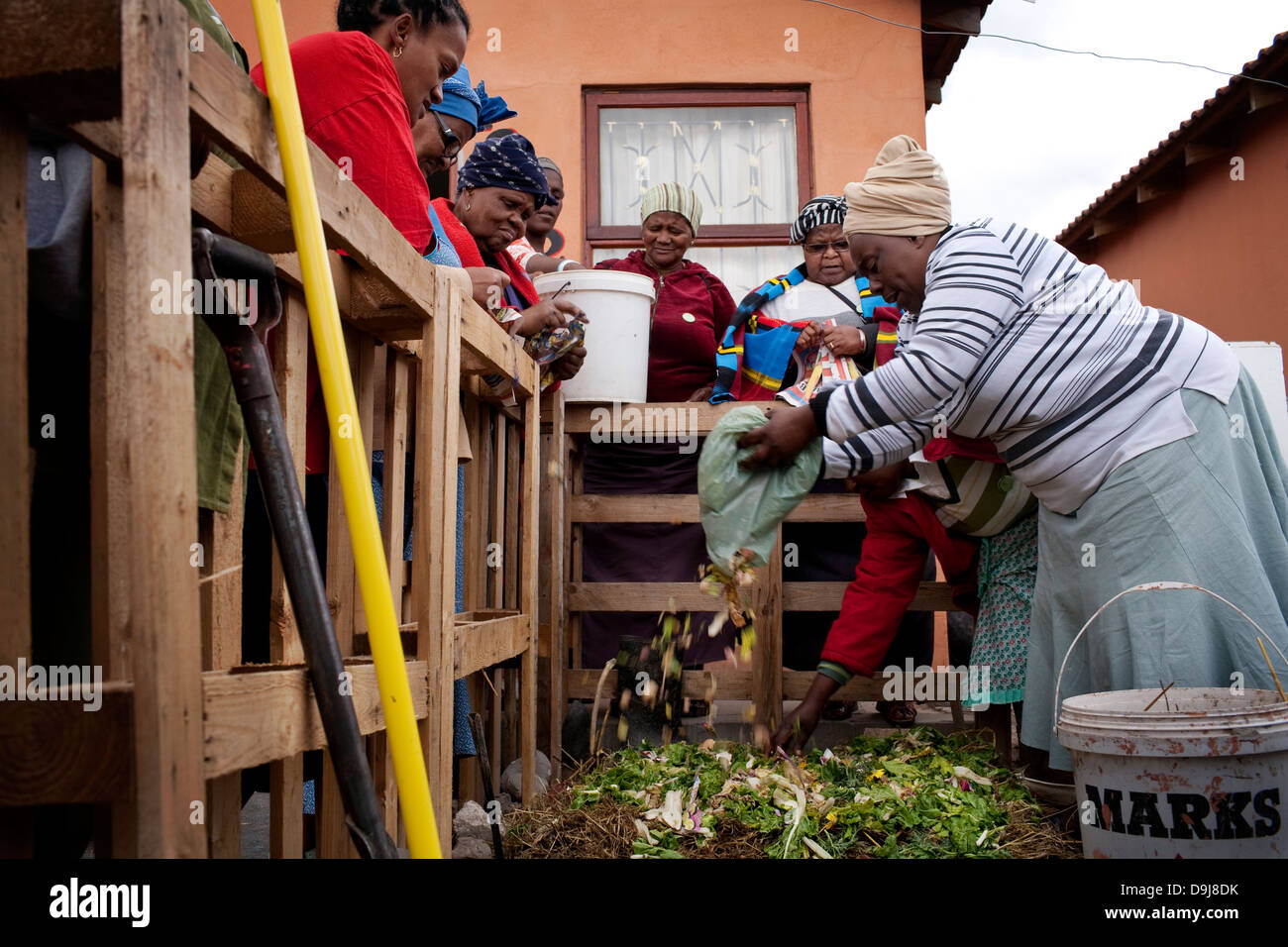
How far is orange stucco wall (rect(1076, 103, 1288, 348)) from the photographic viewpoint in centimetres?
866

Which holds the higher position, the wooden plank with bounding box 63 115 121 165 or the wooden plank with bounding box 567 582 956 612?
the wooden plank with bounding box 63 115 121 165

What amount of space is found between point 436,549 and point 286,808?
2.02 ft

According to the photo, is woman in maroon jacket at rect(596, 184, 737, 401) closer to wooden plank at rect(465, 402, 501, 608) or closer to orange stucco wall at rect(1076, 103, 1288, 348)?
wooden plank at rect(465, 402, 501, 608)

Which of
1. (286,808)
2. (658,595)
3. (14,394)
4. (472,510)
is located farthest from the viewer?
(658,595)

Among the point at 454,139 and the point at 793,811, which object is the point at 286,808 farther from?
the point at 454,139

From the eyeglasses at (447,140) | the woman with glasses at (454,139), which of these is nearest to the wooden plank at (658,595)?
the woman with glasses at (454,139)

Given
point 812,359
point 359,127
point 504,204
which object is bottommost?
point 812,359

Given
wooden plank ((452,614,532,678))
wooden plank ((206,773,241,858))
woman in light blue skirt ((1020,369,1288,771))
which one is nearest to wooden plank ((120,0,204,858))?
wooden plank ((206,773,241,858))

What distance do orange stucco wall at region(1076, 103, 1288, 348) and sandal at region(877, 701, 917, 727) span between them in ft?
22.2

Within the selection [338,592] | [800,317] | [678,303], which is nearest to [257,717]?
[338,592]

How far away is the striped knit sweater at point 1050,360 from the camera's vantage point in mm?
2488

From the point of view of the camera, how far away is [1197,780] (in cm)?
204

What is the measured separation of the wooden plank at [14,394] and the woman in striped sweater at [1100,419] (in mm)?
2049

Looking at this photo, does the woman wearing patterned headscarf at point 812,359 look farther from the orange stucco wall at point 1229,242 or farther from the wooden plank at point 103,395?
the orange stucco wall at point 1229,242
